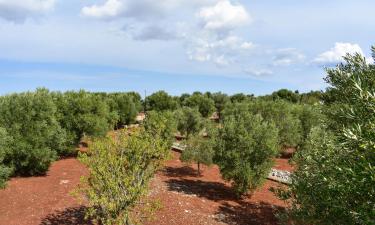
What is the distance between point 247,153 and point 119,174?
15.8m

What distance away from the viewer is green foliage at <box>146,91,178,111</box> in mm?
100312

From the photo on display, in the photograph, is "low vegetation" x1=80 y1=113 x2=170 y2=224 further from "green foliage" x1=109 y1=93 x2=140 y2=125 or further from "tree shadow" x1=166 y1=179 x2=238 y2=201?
"green foliage" x1=109 y1=93 x2=140 y2=125

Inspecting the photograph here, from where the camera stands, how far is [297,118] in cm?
6078

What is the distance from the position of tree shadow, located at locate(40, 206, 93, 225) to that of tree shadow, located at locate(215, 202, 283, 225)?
924cm

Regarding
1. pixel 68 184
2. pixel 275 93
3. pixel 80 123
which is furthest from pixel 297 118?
pixel 275 93

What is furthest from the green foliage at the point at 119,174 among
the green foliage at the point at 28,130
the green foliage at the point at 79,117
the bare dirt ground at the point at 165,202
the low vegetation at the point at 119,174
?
the green foliage at the point at 79,117

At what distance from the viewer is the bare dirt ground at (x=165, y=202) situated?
2528 centimetres

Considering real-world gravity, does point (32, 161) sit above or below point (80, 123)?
below

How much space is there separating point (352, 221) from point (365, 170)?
9.97 ft

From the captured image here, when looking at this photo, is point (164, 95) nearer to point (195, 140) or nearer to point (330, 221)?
point (195, 140)

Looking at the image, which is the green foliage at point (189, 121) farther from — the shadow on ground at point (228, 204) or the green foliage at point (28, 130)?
the green foliage at point (28, 130)

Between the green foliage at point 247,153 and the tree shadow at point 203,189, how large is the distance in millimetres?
1577

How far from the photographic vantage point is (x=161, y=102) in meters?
101

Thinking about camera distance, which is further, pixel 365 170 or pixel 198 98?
pixel 198 98
